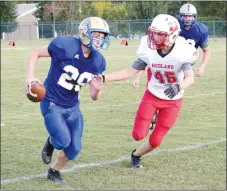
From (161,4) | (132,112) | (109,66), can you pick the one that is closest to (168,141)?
(132,112)

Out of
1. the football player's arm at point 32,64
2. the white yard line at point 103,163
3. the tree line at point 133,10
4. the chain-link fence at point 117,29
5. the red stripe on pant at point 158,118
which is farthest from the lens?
the chain-link fence at point 117,29

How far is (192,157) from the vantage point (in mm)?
6164

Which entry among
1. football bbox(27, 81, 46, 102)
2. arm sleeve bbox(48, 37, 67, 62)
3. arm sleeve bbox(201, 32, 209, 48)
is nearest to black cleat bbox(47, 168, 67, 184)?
football bbox(27, 81, 46, 102)

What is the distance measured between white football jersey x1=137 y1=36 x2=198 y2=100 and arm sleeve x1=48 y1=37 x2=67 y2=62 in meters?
0.89

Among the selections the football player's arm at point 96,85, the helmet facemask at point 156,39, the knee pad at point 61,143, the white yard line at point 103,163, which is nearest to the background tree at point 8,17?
the white yard line at point 103,163

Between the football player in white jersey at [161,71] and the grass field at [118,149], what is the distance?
0.39m

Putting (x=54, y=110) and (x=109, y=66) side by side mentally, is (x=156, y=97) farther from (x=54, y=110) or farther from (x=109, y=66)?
(x=109, y=66)

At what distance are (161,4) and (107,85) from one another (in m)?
25.5

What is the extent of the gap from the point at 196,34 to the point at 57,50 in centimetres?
340

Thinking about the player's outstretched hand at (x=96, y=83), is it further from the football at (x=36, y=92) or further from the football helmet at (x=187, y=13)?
the football helmet at (x=187, y=13)

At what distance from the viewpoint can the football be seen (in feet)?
15.9

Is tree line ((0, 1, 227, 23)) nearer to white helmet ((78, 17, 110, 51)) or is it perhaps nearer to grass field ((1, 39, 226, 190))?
grass field ((1, 39, 226, 190))

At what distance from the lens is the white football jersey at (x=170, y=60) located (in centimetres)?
539

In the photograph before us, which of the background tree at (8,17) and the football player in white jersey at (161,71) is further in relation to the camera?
the background tree at (8,17)
